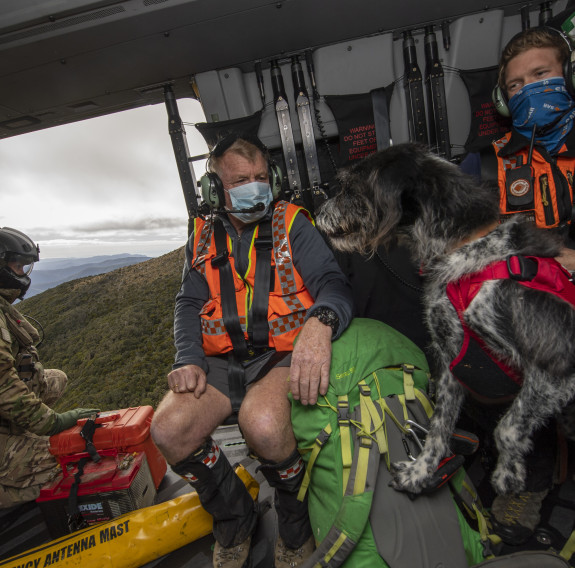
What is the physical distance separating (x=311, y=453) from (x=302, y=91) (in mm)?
2407

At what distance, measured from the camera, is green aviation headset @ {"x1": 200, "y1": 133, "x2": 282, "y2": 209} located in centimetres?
183

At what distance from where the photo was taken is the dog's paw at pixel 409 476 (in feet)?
4.01

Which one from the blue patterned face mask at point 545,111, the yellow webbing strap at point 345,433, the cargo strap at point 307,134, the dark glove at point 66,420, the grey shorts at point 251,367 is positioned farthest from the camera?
the cargo strap at point 307,134

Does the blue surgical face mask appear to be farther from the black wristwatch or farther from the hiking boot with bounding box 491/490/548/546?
the hiking boot with bounding box 491/490/548/546

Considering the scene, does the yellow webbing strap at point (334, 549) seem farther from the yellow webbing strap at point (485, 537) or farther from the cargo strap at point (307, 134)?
the cargo strap at point (307, 134)

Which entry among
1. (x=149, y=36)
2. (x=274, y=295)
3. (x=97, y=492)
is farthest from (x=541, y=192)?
(x=97, y=492)

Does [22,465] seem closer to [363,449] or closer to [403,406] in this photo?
[363,449]

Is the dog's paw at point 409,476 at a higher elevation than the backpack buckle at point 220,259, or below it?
below

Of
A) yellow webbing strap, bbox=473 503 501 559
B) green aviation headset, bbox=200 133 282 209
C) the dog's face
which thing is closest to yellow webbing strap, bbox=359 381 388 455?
yellow webbing strap, bbox=473 503 501 559

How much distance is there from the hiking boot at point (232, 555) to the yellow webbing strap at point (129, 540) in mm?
178

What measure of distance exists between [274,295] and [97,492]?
146cm

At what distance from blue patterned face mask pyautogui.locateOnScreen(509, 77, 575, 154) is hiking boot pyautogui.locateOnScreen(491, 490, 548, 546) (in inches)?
71.5

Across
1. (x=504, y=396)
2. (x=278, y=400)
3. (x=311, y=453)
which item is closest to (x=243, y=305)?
(x=278, y=400)

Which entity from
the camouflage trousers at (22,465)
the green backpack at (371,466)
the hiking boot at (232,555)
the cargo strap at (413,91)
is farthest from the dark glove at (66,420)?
the cargo strap at (413,91)
